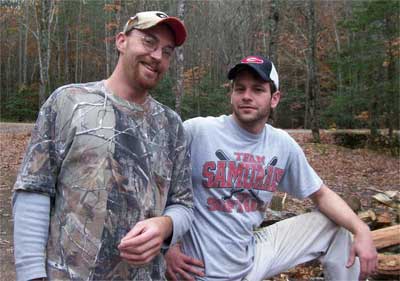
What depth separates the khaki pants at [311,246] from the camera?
113 inches

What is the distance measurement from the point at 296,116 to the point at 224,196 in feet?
89.3

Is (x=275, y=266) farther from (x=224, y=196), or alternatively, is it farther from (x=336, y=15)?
(x=336, y=15)

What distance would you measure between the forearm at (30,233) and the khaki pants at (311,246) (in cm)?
146

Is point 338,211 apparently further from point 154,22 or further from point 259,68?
point 154,22

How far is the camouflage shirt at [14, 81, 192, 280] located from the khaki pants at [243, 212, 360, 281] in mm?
1172

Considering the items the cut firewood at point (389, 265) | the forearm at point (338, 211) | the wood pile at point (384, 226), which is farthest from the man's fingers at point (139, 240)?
the cut firewood at point (389, 265)

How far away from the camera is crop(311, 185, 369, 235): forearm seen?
9.09ft

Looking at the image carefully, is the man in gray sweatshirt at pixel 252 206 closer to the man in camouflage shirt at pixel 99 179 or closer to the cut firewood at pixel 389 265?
the man in camouflage shirt at pixel 99 179

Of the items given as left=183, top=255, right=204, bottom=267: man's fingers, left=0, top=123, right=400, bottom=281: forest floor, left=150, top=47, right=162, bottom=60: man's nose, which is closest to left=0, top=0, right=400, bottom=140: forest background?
left=0, top=123, right=400, bottom=281: forest floor

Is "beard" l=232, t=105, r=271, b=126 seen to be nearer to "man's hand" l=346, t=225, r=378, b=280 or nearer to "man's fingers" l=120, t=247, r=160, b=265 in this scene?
"man's hand" l=346, t=225, r=378, b=280

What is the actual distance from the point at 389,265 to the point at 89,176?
3.45m

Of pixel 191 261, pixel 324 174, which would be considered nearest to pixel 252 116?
pixel 191 261

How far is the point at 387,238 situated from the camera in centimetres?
466

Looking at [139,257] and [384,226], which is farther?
[384,226]
